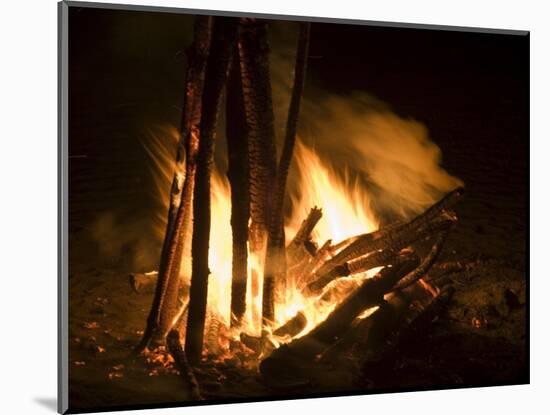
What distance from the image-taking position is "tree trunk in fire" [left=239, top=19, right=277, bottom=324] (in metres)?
5.11

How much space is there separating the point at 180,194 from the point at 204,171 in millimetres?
138

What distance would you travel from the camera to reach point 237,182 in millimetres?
5113

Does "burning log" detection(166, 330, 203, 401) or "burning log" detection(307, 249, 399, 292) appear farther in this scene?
"burning log" detection(307, 249, 399, 292)

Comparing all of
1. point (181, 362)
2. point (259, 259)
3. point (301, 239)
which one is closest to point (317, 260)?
point (301, 239)

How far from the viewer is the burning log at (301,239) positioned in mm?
5223

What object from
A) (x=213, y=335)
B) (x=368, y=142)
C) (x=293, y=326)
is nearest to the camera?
(x=213, y=335)

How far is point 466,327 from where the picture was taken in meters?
5.53

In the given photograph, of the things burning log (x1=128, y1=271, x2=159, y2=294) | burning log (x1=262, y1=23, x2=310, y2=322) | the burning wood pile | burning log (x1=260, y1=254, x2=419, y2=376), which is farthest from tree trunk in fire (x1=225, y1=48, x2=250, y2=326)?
burning log (x1=128, y1=271, x2=159, y2=294)

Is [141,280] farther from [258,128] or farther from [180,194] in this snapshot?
[258,128]

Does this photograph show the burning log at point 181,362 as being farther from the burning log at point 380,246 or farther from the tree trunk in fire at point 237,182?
the burning log at point 380,246

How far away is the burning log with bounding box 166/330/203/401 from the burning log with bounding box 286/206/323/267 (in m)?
0.59

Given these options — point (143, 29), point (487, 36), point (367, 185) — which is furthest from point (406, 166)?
point (143, 29)

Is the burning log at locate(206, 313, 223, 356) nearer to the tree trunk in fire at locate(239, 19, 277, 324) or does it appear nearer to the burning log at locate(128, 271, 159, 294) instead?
the tree trunk in fire at locate(239, 19, 277, 324)

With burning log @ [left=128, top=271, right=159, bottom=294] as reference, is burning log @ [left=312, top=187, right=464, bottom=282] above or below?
above
